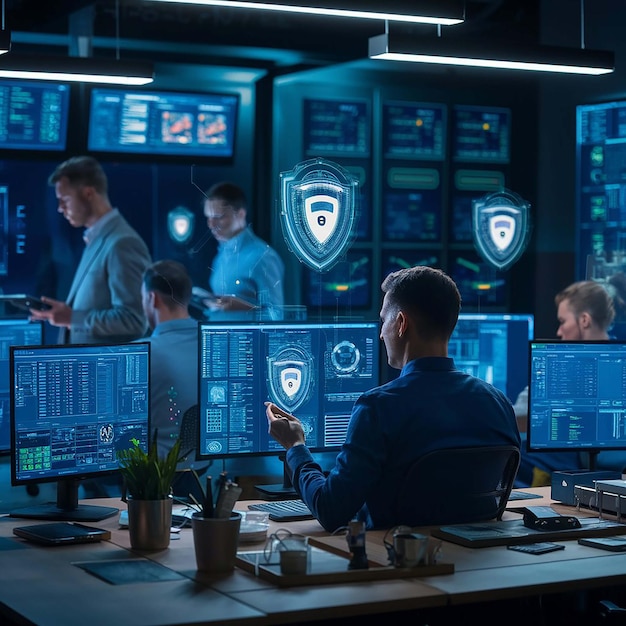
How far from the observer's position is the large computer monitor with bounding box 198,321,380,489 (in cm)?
357

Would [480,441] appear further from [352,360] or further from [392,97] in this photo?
[392,97]

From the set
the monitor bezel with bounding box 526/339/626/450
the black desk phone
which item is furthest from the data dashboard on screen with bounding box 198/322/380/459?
the black desk phone

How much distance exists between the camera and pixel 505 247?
6074mm

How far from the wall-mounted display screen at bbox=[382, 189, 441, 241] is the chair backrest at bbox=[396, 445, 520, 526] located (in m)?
3.23

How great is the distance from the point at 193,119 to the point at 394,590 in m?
3.86

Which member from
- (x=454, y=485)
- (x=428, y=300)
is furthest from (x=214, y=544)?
(x=428, y=300)

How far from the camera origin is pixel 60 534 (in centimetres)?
292

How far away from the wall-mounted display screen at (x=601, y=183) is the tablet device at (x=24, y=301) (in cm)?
271

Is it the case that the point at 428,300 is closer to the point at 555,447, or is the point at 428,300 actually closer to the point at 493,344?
the point at 555,447

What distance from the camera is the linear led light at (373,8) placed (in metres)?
→ 3.20

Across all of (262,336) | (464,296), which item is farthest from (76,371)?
(464,296)

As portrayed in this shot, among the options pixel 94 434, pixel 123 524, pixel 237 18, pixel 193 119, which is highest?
pixel 237 18

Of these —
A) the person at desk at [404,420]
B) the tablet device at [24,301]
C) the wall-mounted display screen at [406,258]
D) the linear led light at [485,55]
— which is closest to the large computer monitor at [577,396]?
the person at desk at [404,420]

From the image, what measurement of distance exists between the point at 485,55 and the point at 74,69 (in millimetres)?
1643
